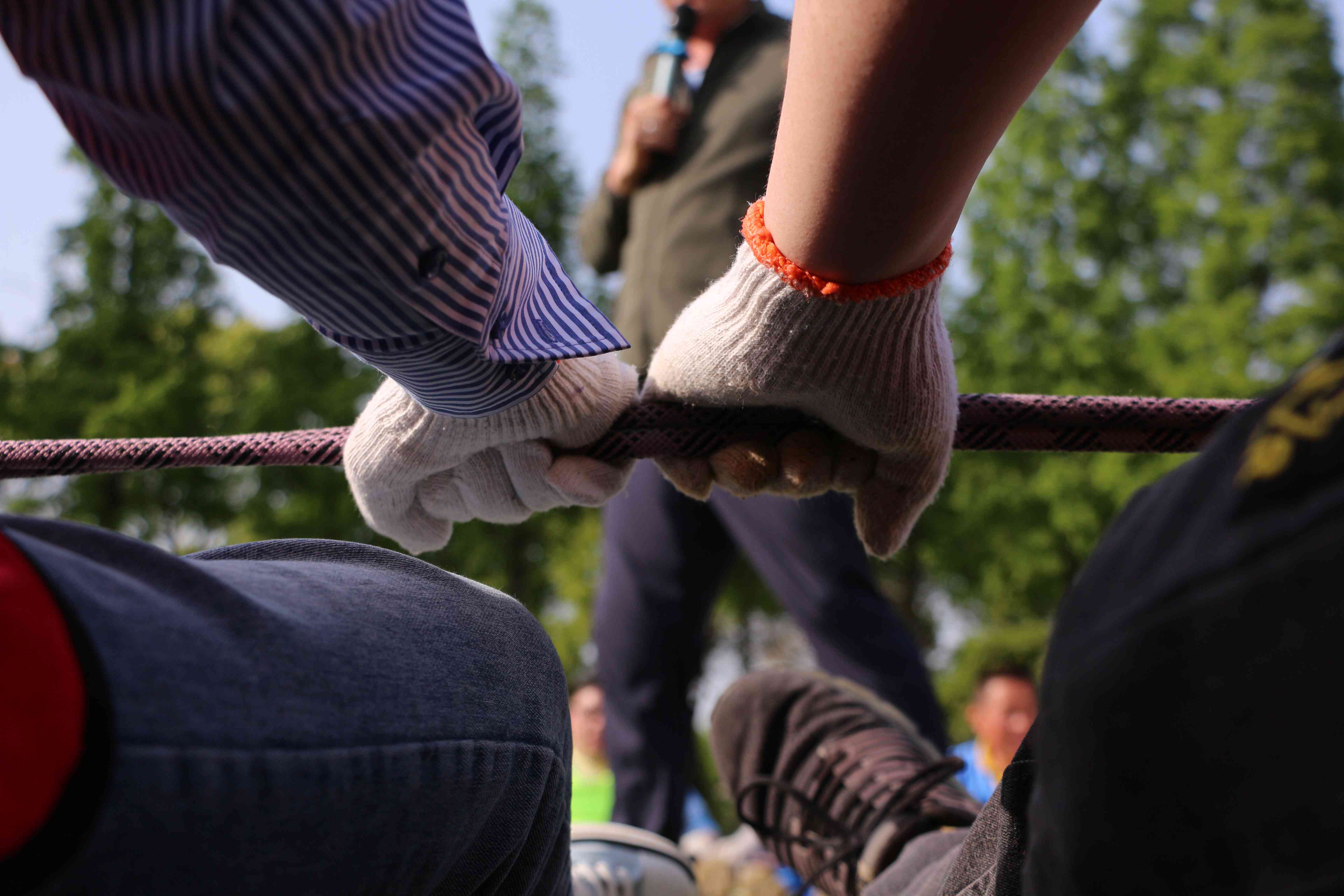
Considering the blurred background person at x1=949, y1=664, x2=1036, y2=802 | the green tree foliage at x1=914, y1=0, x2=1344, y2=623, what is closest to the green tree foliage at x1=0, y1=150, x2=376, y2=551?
the green tree foliage at x1=914, y1=0, x2=1344, y2=623

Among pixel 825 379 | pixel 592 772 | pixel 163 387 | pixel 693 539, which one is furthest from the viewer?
pixel 163 387

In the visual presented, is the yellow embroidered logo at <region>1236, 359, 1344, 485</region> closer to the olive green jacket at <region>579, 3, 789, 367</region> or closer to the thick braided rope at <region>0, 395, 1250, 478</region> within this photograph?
the thick braided rope at <region>0, 395, 1250, 478</region>

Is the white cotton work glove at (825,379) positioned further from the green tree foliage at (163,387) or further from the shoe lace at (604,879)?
the green tree foliage at (163,387)

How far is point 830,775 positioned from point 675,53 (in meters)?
1.15

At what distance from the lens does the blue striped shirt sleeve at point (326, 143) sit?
0.44 m

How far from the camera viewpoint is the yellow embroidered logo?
30 centimetres

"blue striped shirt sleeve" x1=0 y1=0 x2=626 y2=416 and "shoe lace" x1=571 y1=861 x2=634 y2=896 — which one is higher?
"blue striped shirt sleeve" x1=0 y1=0 x2=626 y2=416

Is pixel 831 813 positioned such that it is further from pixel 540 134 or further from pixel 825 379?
pixel 540 134

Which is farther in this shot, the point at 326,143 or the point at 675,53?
the point at 675,53

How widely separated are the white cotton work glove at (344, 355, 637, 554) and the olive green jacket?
825mm

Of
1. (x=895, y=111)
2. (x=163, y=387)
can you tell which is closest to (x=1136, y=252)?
(x=163, y=387)

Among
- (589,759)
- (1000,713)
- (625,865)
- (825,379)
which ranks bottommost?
(589,759)

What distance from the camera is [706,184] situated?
Answer: 1.67 meters

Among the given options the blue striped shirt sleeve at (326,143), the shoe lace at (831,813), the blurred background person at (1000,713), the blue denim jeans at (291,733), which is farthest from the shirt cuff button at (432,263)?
the blurred background person at (1000,713)
